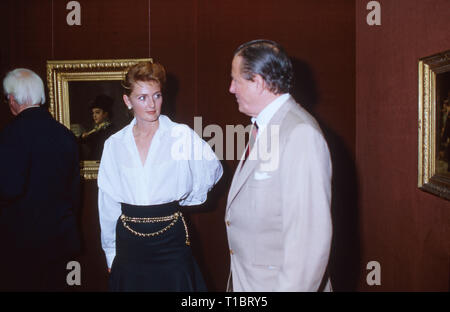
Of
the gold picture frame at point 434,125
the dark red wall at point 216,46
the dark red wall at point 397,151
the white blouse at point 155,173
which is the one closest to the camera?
the gold picture frame at point 434,125

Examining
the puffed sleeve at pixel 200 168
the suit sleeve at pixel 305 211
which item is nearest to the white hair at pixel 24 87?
the puffed sleeve at pixel 200 168

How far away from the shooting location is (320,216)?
1.62 m

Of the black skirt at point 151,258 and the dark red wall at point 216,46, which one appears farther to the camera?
the dark red wall at point 216,46

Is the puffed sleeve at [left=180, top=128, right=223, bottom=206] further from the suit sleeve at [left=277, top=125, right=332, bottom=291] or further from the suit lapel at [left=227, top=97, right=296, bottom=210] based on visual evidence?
the suit sleeve at [left=277, top=125, right=332, bottom=291]

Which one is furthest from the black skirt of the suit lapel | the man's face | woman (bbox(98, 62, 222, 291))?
the man's face

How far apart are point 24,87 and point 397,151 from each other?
110 inches

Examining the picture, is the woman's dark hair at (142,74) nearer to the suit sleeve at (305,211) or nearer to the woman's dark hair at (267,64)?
the woman's dark hair at (267,64)

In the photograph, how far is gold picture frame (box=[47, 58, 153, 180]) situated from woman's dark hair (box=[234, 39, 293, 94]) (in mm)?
2198

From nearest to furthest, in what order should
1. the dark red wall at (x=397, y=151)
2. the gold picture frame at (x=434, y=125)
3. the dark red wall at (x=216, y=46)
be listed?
the gold picture frame at (x=434, y=125) → the dark red wall at (x=397, y=151) → the dark red wall at (x=216, y=46)

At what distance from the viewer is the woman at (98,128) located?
3.96m

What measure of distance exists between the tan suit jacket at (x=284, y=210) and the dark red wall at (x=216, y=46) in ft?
6.90

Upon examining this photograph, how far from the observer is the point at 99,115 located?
3.97m

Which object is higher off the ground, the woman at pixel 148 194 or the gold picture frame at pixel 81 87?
the gold picture frame at pixel 81 87

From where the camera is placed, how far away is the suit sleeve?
162cm
